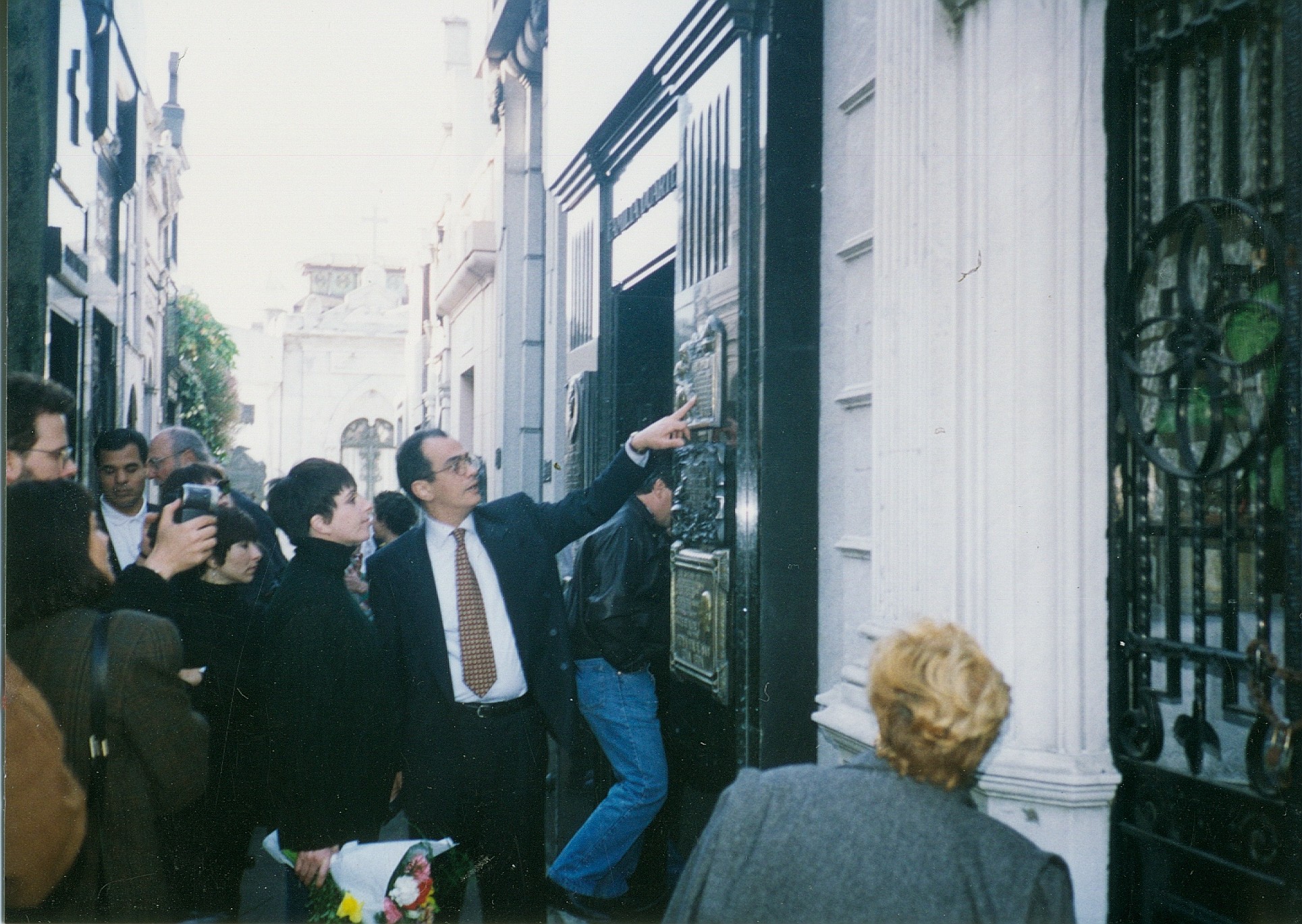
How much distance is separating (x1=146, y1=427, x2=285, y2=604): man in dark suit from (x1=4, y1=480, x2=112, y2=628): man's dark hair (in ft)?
3.86

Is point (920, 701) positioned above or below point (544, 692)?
above

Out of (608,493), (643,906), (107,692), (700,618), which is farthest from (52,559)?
(643,906)

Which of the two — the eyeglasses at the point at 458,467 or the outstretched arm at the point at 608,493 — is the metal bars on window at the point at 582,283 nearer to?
the outstretched arm at the point at 608,493

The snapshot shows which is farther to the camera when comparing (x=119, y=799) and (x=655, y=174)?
(x=655, y=174)

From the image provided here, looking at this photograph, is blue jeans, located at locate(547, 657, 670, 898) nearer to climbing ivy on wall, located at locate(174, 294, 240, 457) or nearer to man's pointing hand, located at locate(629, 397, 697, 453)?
man's pointing hand, located at locate(629, 397, 697, 453)

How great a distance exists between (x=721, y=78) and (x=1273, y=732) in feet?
9.56

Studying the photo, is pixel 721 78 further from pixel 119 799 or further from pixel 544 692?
pixel 119 799

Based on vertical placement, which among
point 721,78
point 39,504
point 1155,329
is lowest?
point 39,504

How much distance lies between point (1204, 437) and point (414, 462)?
2597 mm

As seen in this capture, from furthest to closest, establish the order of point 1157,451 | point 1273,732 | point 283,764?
point 283,764 → point 1157,451 → point 1273,732

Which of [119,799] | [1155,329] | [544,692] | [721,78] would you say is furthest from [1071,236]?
[119,799]

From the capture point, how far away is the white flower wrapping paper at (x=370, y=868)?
2.96 m

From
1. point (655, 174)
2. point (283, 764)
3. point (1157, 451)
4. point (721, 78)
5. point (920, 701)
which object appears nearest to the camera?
point (920, 701)

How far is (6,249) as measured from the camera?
377cm
